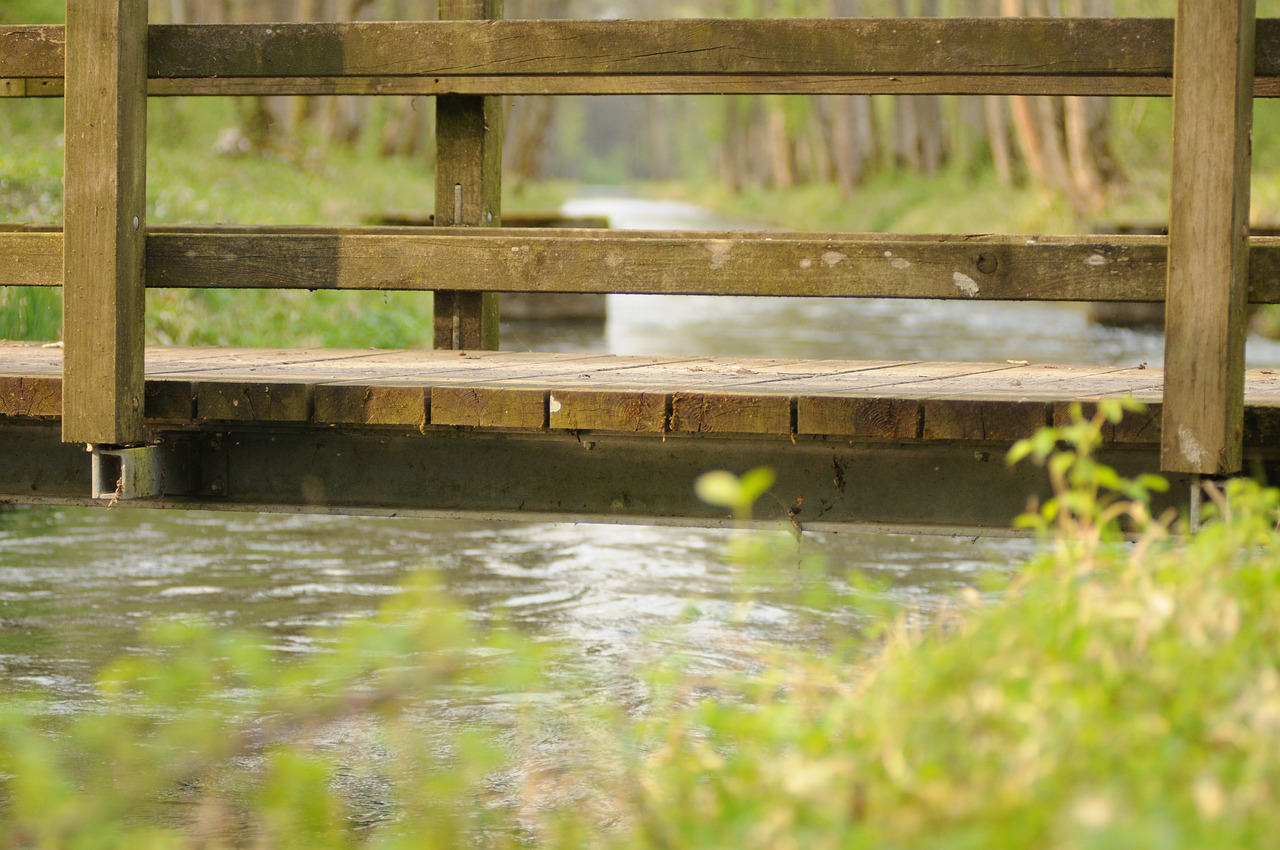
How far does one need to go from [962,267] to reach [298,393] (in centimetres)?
168

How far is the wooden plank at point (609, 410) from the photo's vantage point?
4102 millimetres

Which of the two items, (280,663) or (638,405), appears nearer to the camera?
→ (638,405)

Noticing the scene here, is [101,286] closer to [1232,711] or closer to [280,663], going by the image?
[280,663]

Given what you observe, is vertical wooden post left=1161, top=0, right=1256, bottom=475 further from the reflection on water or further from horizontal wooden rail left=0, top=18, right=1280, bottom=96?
the reflection on water

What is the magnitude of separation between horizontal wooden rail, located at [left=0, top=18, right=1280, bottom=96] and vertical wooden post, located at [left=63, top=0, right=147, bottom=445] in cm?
25

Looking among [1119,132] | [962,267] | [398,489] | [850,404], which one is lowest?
[398,489]

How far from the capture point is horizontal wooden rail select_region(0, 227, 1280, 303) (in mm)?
4148

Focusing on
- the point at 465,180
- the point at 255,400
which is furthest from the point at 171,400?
the point at 465,180

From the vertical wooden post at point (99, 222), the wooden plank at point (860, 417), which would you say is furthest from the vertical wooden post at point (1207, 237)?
the vertical wooden post at point (99, 222)

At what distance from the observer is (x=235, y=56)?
4.50 meters

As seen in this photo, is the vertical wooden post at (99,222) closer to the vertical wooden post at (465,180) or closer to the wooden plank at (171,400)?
the wooden plank at (171,400)

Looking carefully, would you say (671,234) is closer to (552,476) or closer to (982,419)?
(552,476)

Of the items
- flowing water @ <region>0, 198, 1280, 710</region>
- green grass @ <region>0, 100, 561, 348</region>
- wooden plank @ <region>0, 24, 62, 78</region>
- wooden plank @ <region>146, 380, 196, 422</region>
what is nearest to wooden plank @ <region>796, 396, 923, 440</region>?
flowing water @ <region>0, 198, 1280, 710</region>

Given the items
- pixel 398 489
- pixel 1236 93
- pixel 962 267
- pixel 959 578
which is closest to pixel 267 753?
pixel 398 489
